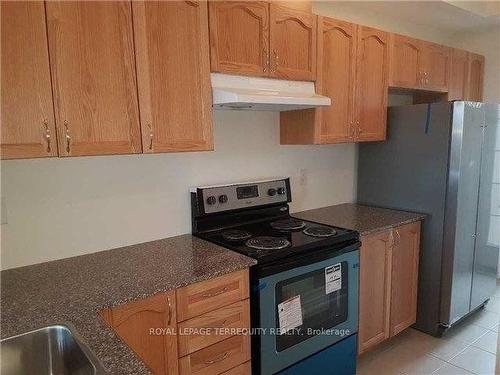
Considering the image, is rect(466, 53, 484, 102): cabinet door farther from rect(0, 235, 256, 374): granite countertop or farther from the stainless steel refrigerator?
rect(0, 235, 256, 374): granite countertop

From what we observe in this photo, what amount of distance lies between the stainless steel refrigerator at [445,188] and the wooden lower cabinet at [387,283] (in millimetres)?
137

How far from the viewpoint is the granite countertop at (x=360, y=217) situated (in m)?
2.26

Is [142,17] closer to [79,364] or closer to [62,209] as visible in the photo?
[62,209]

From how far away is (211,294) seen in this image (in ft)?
5.11

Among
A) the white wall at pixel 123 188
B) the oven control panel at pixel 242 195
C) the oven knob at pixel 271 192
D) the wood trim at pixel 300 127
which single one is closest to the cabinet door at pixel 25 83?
the white wall at pixel 123 188

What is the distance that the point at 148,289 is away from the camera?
139 centimetres

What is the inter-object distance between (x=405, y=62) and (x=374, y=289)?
5.43ft

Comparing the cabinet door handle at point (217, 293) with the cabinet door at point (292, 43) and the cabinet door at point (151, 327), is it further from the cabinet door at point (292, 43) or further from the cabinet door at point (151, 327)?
the cabinet door at point (292, 43)

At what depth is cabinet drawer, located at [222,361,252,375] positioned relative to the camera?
5.44 ft

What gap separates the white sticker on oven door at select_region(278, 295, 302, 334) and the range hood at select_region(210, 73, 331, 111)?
1.01 m

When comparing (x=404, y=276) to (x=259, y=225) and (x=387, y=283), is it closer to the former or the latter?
(x=387, y=283)

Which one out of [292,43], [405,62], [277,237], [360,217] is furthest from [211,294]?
[405,62]

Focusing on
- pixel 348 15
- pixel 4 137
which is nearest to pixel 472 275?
pixel 348 15

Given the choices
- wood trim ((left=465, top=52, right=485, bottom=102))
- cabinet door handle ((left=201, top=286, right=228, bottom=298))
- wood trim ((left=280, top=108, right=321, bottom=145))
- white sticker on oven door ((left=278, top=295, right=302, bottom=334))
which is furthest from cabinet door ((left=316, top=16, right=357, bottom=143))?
wood trim ((left=465, top=52, right=485, bottom=102))
